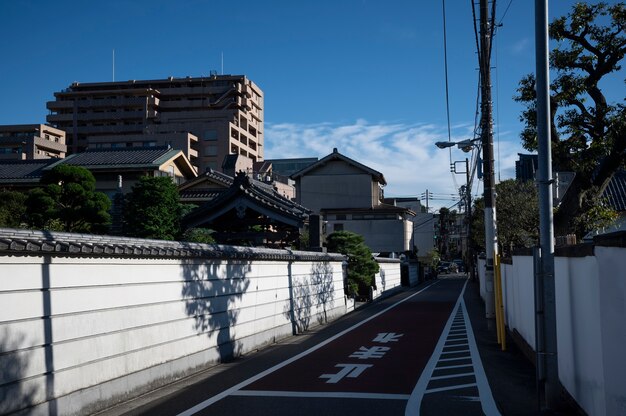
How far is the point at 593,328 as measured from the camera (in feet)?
19.7

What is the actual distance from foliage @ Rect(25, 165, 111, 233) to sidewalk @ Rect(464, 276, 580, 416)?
18686 mm

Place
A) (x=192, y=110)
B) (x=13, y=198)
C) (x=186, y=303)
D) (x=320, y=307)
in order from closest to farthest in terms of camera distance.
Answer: (x=186, y=303)
(x=320, y=307)
(x=13, y=198)
(x=192, y=110)

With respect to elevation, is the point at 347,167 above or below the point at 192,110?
below

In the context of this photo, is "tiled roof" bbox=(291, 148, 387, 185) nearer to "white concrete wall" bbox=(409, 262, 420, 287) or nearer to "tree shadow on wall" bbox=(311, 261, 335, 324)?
"white concrete wall" bbox=(409, 262, 420, 287)

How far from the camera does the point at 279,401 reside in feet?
27.2

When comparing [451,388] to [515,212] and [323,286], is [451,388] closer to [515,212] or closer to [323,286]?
[323,286]

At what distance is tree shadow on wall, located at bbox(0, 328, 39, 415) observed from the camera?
6023 mm

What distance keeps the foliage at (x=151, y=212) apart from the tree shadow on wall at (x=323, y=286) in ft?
34.0

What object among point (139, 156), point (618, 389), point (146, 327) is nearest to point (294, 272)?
point (146, 327)

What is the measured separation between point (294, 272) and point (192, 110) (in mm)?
66231

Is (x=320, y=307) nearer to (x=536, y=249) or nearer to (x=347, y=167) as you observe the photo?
(x=536, y=249)

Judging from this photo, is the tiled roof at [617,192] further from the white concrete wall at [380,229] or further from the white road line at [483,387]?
the white concrete wall at [380,229]

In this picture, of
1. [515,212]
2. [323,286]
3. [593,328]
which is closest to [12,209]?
[323,286]

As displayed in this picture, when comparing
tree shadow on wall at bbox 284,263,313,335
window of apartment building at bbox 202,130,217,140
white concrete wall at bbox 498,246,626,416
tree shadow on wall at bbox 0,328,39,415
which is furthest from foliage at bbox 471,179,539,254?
window of apartment building at bbox 202,130,217,140
